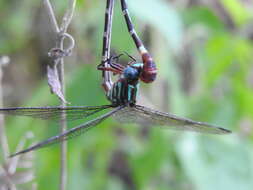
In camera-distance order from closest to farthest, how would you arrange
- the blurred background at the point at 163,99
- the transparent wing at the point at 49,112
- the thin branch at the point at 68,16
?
the thin branch at the point at 68,16 → the transparent wing at the point at 49,112 → the blurred background at the point at 163,99

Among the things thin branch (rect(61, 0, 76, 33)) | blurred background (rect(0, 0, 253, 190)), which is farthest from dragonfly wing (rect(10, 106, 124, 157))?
blurred background (rect(0, 0, 253, 190))

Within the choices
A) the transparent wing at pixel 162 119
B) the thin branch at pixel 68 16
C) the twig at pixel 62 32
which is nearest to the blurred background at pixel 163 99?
the transparent wing at pixel 162 119

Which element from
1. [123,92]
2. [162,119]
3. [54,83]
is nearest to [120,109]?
[123,92]

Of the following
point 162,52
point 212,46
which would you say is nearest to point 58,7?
point 162,52

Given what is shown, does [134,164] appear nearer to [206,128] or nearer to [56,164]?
[56,164]

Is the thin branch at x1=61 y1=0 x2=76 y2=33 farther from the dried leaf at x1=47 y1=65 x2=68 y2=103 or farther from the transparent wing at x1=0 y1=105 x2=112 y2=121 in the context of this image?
the transparent wing at x1=0 y1=105 x2=112 y2=121

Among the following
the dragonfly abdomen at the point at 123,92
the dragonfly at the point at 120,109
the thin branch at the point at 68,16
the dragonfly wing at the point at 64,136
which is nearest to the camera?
the dragonfly wing at the point at 64,136

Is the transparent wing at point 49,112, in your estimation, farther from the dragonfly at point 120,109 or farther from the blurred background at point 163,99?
the blurred background at point 163,99
